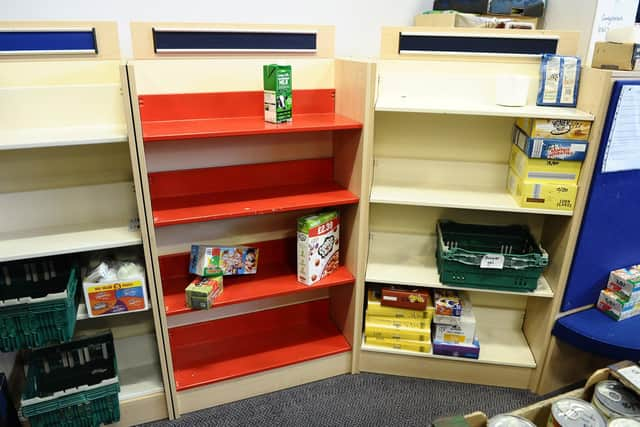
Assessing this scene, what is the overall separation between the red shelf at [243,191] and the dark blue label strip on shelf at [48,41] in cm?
62

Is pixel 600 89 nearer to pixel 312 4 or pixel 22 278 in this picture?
pixel 312 4

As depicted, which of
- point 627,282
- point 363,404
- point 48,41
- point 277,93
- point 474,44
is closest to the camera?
point 48,41

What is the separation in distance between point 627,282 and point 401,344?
44.2 inches

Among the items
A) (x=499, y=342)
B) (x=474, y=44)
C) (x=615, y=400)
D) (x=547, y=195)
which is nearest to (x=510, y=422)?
(x=615, y=400)

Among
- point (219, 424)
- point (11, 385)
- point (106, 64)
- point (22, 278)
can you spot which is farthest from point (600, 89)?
point (11, 385)

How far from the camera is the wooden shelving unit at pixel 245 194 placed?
6.98ft

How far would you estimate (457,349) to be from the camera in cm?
250

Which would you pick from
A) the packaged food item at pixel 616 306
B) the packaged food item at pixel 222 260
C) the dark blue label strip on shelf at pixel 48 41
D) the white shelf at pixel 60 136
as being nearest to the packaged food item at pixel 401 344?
the packaged food item at pixel 222 260

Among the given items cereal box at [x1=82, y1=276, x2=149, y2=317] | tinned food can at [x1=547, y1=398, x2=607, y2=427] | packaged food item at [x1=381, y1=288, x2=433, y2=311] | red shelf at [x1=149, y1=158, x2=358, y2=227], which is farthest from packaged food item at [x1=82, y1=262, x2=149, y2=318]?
tinned food can at [x1=547, y1=398, x2=607, y2=427]

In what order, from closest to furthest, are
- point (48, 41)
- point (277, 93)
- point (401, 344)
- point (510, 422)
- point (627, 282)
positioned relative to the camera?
1. point (510, 422)
2. point (48, 41)
3. point (277, 93)
4. point (627, 282)
5. point (401, 344)

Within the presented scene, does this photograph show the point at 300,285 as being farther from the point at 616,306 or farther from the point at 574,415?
the point at 616,306

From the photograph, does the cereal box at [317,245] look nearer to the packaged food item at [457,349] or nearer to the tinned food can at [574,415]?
the packaged food item at [457,349]

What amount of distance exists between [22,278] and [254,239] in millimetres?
1088

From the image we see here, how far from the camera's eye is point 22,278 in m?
2.10
